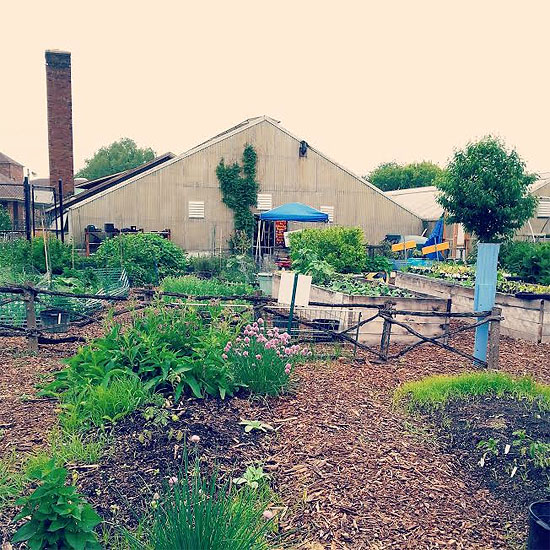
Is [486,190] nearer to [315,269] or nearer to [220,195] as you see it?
[315,269]

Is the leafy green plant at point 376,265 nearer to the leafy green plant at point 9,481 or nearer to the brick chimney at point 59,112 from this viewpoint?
the leafy green plant at point 9,481

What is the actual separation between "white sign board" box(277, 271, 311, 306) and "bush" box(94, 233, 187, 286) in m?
7.54

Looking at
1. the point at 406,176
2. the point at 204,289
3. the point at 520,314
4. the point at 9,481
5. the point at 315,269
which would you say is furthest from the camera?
the point at 406,176

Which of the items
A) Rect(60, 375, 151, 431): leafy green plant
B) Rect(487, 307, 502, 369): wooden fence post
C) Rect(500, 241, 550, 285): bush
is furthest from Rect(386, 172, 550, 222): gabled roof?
Rect(60, 375, 151, 431): leafy green plant

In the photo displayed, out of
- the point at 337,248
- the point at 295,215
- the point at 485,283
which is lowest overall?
the point at 485,283

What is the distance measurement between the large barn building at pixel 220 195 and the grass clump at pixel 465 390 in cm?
1681

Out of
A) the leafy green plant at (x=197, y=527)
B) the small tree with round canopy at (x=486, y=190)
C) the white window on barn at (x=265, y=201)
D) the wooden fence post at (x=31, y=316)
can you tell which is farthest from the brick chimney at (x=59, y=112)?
the leafy green plant at (x=197, y=527)

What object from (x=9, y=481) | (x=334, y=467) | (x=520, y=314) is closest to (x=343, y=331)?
(x=334, y=467)

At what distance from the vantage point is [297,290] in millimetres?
6613

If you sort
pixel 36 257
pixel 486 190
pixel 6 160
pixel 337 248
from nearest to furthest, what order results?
pixel 486 190 < pixel 337 248 < pixel 36 257 < pixel 6 160

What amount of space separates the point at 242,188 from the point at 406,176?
3862 cm

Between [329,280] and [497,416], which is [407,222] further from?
[497,416]

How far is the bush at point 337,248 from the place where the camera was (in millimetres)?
12172

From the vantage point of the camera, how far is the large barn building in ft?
68.8
